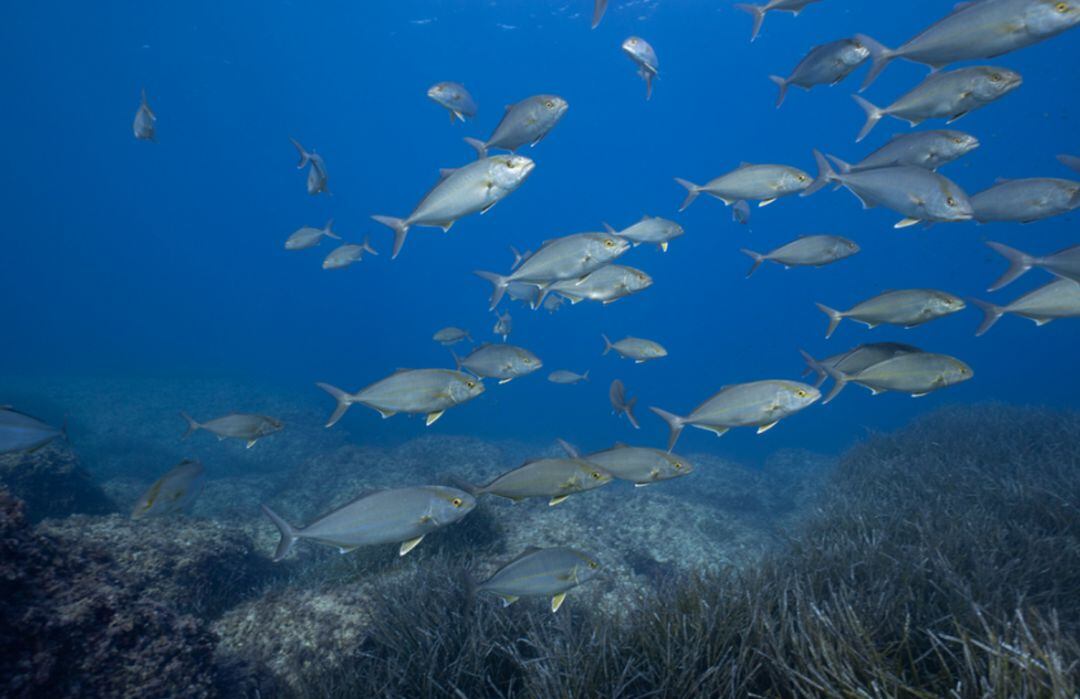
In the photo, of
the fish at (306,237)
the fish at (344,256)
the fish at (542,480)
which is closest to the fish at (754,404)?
the fish at (542,480)

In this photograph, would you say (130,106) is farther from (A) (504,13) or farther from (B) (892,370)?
(B) (892,370)

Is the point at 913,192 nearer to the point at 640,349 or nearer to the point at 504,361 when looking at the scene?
the point at 640,349

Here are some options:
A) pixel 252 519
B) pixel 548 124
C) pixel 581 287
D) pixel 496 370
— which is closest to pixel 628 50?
pixel 548 124

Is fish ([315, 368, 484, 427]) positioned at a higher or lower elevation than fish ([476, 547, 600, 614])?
higher

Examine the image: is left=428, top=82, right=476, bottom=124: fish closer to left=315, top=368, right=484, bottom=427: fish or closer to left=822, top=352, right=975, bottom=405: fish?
left=315, top=368, right=484, bottom=427: fish

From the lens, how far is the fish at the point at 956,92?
425 centimetres

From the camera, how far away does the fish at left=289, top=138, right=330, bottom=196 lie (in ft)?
24.8

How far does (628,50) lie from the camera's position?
6270mm

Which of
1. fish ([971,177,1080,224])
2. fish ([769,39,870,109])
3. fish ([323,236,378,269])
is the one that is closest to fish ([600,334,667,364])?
fish ([769,39,870,109])

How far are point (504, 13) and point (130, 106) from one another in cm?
5112

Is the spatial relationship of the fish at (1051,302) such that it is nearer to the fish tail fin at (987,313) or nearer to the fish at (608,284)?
the fish tail fin at (987,313)

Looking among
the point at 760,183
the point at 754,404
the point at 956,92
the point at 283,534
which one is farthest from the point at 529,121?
the point at 283,534

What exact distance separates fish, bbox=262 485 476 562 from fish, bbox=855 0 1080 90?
4754mm

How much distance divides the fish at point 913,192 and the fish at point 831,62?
5.06ft
